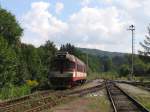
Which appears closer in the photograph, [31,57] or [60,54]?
[60,54]

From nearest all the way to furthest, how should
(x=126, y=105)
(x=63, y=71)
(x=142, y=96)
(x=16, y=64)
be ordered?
(x=126, y=105), (x=142, y=96), (x=16, y=64), (x=63, y=71)

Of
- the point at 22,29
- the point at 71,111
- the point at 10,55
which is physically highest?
the point at 22,29

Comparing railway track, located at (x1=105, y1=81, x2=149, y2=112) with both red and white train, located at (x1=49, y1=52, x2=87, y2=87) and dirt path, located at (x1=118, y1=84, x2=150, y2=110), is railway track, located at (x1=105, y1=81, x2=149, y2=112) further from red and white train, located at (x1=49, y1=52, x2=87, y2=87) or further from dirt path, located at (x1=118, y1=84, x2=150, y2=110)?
red and white train, located at (x1=49, y1=52, x2=87, y2=87)

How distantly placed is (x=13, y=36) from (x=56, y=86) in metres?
7.92

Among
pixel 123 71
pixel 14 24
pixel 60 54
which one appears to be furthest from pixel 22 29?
pixel 123 71

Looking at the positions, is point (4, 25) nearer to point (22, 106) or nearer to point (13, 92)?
point (13, 92)

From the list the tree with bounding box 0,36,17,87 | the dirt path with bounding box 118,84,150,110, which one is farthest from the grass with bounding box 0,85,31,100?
the dirt path with bounding box 118,84,150,110

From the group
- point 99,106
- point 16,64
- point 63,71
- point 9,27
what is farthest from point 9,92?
point 9,27

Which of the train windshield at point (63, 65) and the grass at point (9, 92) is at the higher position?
the train windshield at point (63, 65)

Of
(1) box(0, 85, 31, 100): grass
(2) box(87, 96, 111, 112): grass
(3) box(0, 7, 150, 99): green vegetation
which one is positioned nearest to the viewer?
(2) box(87, 96, 111, 112): grass

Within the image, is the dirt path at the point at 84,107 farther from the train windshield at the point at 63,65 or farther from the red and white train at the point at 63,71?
the train windshield at the point at 63,65

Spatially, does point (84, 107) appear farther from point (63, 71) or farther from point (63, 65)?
point (63, 65)

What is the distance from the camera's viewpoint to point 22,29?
50.2m

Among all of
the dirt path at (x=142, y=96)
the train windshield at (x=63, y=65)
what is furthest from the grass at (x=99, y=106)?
the train windshield at (x=63, y=65)
